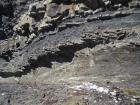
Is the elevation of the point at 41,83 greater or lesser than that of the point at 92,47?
lesser

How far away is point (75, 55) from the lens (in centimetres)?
1750

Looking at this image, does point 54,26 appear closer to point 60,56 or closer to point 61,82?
point 60,56

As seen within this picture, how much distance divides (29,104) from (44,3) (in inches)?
222

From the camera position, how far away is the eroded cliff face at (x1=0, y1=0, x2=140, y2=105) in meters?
15.3

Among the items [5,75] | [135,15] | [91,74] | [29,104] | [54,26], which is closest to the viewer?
[135,15]

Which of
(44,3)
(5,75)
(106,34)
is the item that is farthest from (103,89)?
(5,75)

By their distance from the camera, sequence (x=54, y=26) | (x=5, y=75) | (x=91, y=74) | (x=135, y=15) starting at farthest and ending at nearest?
(x=5, y=75) < (x=54, y=26) < (x=91, y=74) < (x=135, y=15)

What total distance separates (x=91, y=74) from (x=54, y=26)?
3.95 metres

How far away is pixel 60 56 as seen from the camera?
18453mm

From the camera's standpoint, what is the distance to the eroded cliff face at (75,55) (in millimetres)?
15266

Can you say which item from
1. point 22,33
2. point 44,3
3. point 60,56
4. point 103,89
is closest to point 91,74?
point 103,89

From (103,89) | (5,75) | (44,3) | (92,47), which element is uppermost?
(44,3)

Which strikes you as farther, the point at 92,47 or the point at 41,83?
the point at 41,83

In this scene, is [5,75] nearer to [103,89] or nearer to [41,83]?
[41,83]
